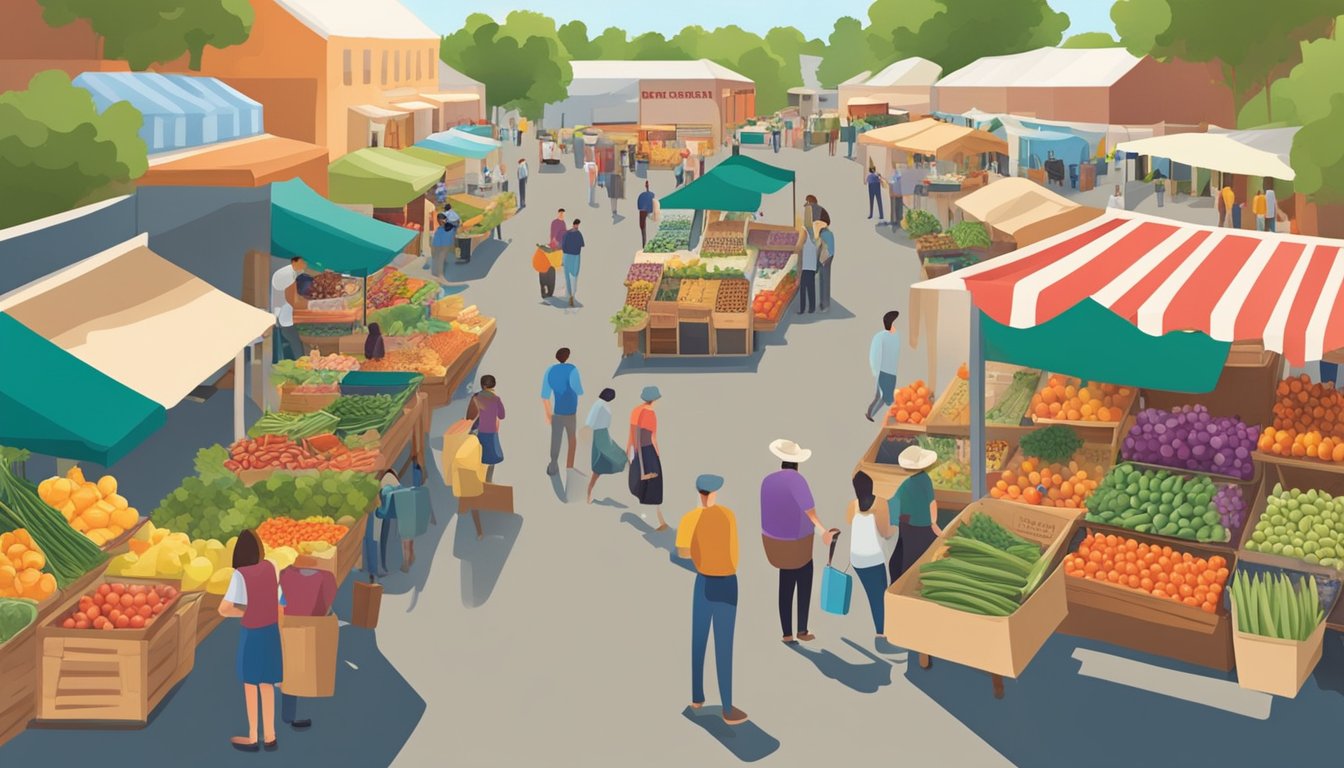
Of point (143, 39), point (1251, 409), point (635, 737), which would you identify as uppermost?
point (143, 39)

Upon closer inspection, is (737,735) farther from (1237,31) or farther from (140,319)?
(1237,31)

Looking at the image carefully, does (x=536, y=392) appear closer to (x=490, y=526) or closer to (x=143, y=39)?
(x=490, y=526)

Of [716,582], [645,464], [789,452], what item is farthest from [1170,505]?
[645,464]

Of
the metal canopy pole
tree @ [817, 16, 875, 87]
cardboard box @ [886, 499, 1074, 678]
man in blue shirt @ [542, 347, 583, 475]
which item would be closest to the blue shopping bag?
cardboard box @ [886, 499, 1074, 678]

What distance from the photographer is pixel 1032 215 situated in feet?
59.8

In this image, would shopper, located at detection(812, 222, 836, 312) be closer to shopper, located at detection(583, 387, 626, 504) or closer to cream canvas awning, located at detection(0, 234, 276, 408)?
shopper, located at detection(583, 387, 626, 504)

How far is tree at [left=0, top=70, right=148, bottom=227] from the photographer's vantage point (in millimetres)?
13602

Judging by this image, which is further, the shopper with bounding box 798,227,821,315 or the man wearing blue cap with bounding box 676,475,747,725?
the shopper with bounding box 798,227,821,315

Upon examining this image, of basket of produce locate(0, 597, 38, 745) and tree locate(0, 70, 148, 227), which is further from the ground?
tree locate(0, 70, 148, 227)

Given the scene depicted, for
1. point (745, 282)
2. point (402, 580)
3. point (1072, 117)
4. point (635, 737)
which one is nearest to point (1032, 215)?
point (745, 282)

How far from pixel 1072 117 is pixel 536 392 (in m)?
44.8

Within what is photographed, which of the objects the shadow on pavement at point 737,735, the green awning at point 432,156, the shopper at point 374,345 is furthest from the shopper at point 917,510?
the green awning at point 432,156

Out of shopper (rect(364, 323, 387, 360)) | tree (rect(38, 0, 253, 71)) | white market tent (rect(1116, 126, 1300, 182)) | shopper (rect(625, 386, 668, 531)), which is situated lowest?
shopper (rect(625, 386, 668, 531))

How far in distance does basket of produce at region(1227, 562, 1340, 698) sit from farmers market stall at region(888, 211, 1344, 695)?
0.01 meters
